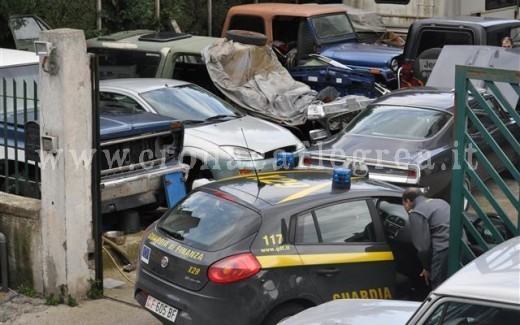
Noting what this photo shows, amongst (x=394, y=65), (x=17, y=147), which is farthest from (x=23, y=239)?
(x=394, y=65)

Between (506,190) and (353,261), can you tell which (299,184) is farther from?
(506,190)

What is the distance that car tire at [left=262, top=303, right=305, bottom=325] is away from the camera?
6.58 meters

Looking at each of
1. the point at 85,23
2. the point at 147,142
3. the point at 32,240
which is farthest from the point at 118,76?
the point at 32,240

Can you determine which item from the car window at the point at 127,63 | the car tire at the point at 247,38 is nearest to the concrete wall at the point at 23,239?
the car window at the point at 127,63

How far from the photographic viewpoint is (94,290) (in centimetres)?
847

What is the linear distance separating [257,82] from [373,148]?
3404 millimetres

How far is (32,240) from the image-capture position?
8.43 m

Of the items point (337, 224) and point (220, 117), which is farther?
point (220, 117)

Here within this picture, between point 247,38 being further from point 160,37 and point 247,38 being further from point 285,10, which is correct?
point 285,10

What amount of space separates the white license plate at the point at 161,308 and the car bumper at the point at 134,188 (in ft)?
7.92

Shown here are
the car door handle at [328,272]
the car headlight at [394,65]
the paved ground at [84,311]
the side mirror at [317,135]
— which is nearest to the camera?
the car door handle at [328,272]

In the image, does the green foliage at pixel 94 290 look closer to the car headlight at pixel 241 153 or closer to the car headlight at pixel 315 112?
the car headlight at pixel 241 153

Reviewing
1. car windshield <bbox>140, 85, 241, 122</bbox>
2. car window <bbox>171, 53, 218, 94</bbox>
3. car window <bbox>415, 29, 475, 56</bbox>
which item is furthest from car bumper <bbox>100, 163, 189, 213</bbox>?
car window <bbox>415, 29, 475, 56</bbox>

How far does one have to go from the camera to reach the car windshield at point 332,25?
16.0 metres
